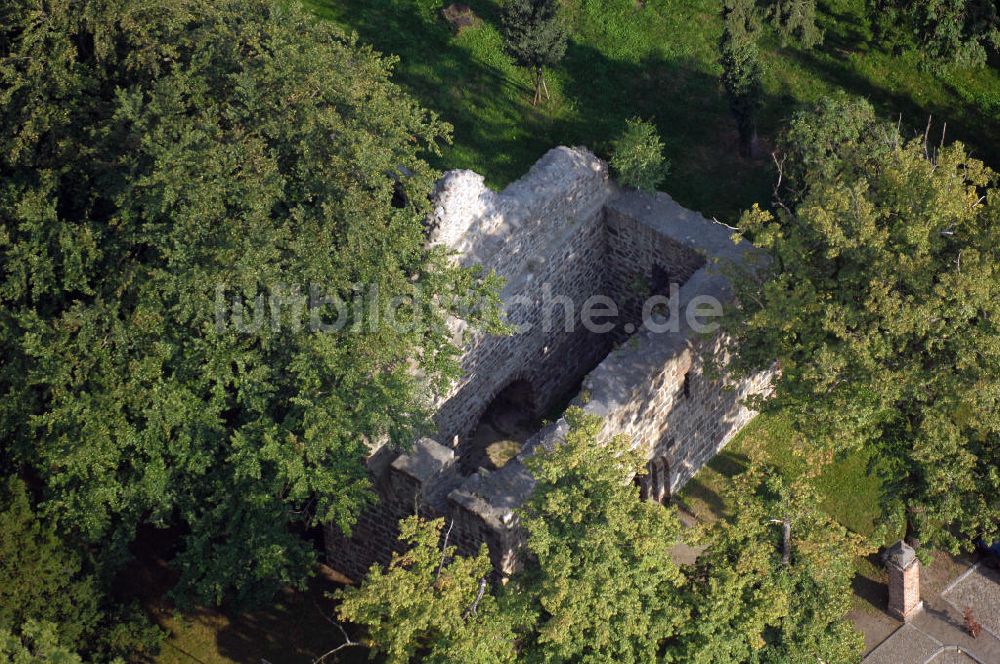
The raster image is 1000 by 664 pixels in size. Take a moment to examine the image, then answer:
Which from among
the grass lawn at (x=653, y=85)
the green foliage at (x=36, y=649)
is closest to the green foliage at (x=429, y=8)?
the grass lawn at (x=653, y=85)

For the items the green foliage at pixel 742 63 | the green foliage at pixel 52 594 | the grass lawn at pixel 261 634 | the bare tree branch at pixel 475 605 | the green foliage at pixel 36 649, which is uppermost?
the green foliage at pixel 742 63

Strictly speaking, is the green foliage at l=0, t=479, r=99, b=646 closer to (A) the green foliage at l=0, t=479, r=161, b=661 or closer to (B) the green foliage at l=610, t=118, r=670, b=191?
(A) the green foliage at l=0, t=479, r=161, b=661

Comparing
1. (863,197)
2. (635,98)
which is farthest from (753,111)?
(863,197)

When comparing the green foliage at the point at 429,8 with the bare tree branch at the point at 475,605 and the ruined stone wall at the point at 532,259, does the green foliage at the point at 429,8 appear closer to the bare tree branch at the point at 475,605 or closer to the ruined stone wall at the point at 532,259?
the ruined stone wall at the point at 532,259

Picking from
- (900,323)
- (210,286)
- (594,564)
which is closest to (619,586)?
(594,564)

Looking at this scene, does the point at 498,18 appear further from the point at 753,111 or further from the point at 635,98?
the point at 753,111

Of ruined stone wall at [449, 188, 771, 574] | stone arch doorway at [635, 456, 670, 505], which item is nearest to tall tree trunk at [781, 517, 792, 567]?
ruined stone wall at [449, 188, 771, 574]
